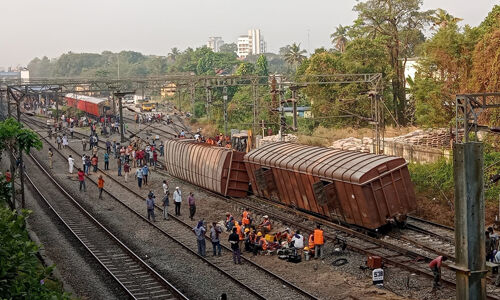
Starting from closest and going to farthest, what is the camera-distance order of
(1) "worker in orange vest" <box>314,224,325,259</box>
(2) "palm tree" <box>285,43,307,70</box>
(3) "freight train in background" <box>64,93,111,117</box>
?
(1) "worker in orange vest" <box>314,224,325,259</box> → (3) "freight train in background" <box>64,93,111,117</box> → (2) "palm tree" <box>285,43,307,70</box>

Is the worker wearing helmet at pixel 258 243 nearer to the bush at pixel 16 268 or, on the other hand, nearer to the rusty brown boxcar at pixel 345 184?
the rusty brown boxcar at pixel 345 184

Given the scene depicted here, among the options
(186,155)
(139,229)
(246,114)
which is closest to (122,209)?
(139,229)

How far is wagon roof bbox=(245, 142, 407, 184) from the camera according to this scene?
2256 cm

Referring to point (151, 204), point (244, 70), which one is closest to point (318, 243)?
point (151, 204)

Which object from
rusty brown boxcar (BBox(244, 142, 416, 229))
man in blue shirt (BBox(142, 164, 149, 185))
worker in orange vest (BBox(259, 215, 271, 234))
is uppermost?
rusty brown boxcar (BBox(244, 142, 416, 229))

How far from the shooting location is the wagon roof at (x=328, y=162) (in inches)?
888

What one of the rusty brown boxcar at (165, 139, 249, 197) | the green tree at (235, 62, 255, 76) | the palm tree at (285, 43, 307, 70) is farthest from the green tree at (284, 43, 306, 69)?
the rusty brown boxcar at (165, 139, 249, 197)

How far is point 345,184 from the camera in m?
22.9

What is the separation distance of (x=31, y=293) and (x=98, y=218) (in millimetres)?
17736

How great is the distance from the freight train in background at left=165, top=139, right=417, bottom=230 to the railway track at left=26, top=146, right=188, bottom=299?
737 centimetres

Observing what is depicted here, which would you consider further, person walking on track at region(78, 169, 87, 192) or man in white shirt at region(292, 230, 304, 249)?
person walking on track at region(78, 169, 87, 192)

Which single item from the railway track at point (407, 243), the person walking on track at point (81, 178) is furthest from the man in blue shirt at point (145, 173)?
the railway track at point (407, 243)

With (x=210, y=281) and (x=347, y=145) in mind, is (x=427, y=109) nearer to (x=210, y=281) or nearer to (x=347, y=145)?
(x=347, y=145)

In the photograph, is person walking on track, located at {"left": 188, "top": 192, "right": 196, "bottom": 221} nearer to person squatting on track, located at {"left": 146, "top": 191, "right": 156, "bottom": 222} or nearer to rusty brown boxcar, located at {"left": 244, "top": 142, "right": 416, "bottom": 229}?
person squatting on track, located at {"left": 146, "top": 191, "right": 156, "bottom": 222}
